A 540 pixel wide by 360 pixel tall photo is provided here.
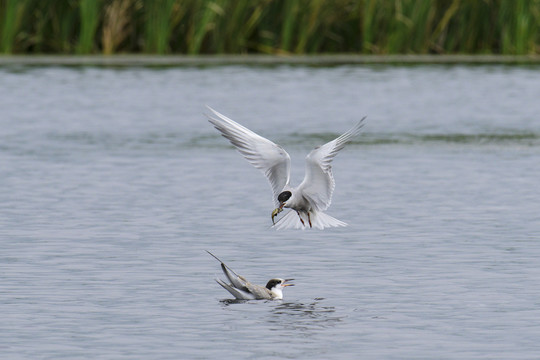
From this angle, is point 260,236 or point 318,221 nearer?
point 318,221

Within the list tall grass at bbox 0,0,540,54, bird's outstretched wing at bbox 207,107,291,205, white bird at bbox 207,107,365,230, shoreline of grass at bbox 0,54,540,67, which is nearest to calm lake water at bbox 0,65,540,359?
white bird at bbox 207,107,365,230

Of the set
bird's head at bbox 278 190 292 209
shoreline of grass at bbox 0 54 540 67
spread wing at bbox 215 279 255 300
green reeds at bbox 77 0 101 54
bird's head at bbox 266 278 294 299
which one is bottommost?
shoreline of grass at bbox 0 54 540 67

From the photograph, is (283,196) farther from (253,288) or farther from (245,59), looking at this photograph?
(245,59)

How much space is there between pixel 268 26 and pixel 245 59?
758mm

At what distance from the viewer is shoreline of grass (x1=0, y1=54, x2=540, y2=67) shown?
2553cm

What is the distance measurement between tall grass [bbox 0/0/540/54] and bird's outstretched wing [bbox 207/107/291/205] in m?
14.6

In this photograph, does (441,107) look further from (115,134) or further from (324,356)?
(324,356)

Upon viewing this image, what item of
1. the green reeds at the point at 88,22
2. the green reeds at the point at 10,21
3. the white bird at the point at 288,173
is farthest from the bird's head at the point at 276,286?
the green reeds at the point at 10,21

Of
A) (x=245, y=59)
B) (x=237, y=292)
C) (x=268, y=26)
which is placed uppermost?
(x=237, y=292)

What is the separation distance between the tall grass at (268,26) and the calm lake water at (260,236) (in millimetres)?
3138

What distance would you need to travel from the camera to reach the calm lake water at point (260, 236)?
24.2 ft

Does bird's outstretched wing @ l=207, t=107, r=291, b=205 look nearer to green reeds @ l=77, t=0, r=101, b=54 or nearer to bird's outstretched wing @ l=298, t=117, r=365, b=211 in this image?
bird's outstretched wing @ l=298, t=117, r=365, b=211

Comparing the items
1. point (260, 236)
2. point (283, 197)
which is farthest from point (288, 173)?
point (260, 236)

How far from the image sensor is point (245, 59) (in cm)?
2623
